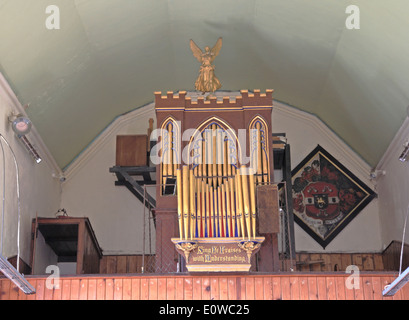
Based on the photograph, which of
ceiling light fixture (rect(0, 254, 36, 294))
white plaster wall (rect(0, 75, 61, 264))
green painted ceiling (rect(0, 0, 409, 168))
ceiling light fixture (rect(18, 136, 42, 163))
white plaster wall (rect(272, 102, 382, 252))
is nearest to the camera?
ceiling light fixture (rect(0, 254, 36, 294))

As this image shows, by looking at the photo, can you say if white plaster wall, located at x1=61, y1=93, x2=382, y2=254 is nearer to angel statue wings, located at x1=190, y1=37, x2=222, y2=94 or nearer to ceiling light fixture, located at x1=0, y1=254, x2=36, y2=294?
angel statue wings, located at x1=190, y1=37, x2=222, y2=94

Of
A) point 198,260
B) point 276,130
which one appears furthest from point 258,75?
point 198,260

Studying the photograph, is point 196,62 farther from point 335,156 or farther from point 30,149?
point 30,149

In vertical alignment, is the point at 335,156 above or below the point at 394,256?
above

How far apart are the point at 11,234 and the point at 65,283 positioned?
5.35 ft

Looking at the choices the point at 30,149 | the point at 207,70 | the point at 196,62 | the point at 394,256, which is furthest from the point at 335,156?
the point at 30,149

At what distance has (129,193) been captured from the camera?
12773 mm

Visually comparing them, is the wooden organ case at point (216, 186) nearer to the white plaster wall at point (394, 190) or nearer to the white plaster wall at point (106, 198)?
the white plaster wall at point (394, 190)

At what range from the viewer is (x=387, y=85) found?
1010cm

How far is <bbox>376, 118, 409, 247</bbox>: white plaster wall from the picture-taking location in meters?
10.8

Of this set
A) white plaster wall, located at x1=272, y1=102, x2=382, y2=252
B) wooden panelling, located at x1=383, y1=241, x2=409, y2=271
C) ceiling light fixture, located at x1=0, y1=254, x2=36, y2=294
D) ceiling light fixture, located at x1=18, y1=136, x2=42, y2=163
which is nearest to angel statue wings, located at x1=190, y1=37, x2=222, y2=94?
ceiling light fixture, located at x1=18, y1=136, x2=42, y2=163

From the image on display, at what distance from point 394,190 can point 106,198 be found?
197 inches
